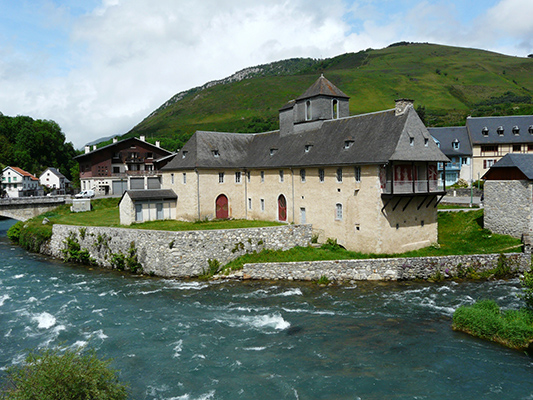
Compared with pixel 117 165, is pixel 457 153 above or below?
above

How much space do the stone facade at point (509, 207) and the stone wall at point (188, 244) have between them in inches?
539

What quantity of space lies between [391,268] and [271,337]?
1087cm

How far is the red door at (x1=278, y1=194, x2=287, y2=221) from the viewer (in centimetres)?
3528

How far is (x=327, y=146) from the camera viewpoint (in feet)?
106

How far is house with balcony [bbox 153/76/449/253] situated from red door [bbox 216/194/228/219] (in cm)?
9

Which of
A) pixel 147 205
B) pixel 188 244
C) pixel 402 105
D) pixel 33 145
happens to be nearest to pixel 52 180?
pixel 33 145

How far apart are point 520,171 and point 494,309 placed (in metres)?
14.8

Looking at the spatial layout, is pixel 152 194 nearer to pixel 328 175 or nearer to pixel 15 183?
pixel 328 175

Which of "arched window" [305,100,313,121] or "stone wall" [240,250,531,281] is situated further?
"arched window" [305,100,313,121]

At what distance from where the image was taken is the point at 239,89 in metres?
189

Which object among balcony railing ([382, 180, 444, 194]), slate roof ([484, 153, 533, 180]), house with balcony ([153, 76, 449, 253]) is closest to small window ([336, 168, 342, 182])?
house with balcony ([153, 76, 449, 253])

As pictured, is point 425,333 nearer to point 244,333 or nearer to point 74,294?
point 244,333

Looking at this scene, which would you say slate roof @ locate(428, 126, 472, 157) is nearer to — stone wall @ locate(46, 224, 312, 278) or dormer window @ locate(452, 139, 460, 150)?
dormer window @ locate(452, 139, 460, 150)

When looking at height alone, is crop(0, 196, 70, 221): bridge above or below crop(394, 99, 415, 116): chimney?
below
